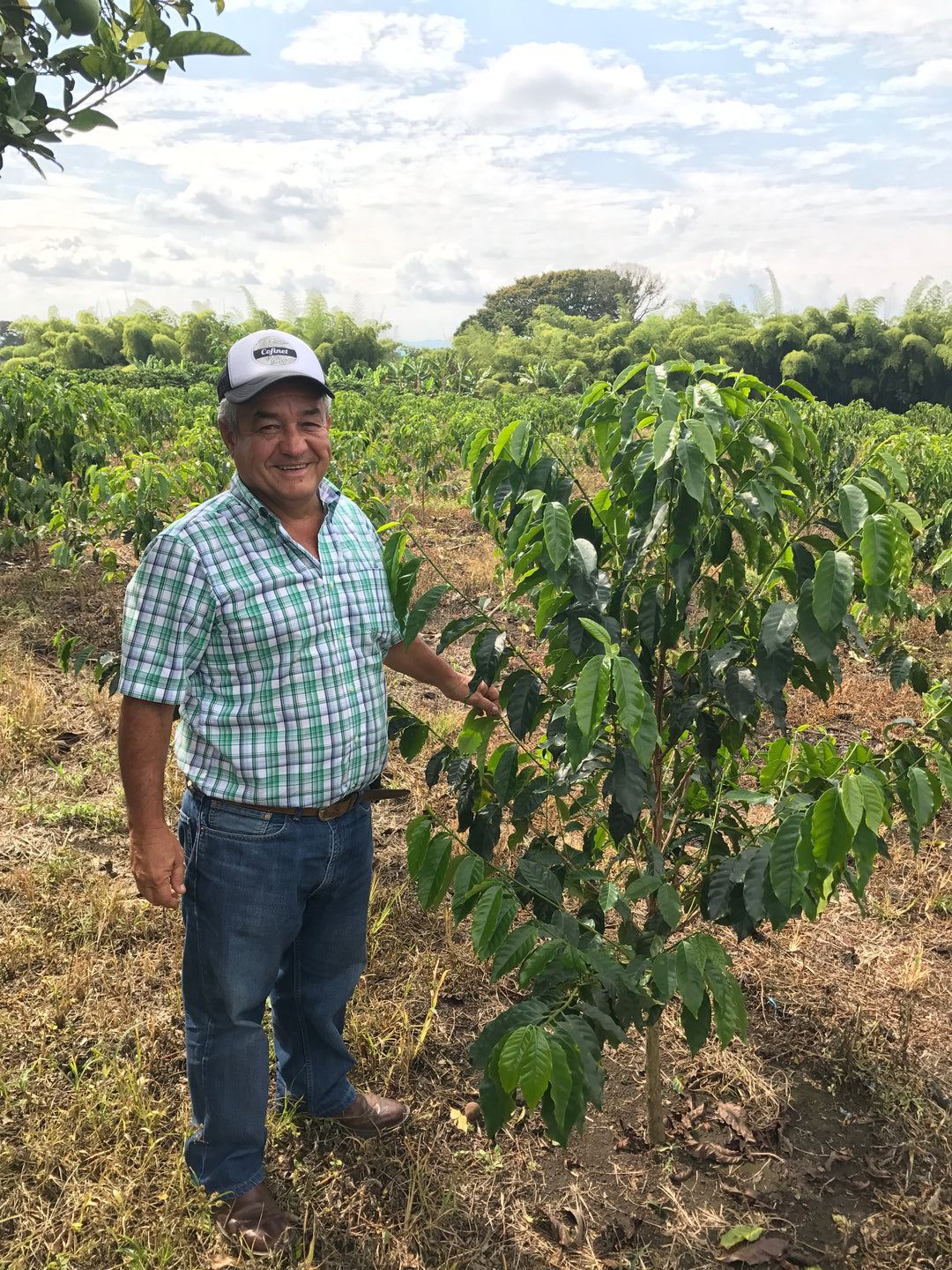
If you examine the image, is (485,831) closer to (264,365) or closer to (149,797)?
(149,797)

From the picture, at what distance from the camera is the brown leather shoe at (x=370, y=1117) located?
7.06ft

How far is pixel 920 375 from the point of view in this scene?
96.8 feet

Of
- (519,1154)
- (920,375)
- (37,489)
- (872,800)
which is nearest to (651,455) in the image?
(872,800)

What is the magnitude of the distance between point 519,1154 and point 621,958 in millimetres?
684

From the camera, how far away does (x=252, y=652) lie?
164 centimetres

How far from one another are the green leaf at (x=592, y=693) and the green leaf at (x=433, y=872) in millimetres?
477

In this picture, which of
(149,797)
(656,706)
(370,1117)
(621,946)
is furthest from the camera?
(370,1117)

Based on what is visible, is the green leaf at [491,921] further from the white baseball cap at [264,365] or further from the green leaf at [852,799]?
the white baseball cap at [264,365]

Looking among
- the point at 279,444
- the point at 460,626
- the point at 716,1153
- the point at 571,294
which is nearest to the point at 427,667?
the point at 460,626

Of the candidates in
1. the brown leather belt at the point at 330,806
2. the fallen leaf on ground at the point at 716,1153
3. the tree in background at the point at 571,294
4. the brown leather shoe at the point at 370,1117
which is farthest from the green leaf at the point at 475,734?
the tree in background at the point at 571,294

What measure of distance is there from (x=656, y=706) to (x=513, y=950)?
651 mm

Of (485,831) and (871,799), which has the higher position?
(871,799)

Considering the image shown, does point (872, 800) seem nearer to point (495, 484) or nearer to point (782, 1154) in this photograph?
point (495, 484)

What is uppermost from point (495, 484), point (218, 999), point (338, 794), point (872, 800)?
point (495, 484)
